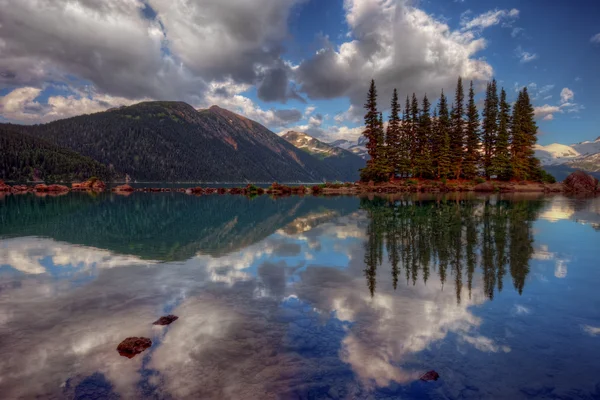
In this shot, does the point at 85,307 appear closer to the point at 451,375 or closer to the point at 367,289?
the point at 367,289

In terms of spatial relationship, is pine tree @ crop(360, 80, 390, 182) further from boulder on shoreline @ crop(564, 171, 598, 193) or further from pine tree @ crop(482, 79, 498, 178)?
boulder on shoreline @ crop(564, 171, 598, 193)

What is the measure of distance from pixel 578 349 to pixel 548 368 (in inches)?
57.5

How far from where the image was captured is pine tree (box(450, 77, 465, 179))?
86938 millimetres

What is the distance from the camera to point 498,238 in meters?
20.4

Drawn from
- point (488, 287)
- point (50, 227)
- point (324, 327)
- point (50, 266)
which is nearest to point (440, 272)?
point (488, 287)

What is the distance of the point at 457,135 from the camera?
3457 inches

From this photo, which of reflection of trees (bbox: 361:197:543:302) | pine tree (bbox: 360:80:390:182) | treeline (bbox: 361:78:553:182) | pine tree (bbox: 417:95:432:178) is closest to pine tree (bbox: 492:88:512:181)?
treeline (bbox: 361:78:553:182)

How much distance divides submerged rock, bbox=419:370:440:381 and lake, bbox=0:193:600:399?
98 mm

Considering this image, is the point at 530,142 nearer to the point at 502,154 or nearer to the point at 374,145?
the point at 502,154

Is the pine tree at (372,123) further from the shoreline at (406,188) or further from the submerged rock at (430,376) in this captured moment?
the submerged rock at (430,376)

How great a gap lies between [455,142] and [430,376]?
91.9 meters

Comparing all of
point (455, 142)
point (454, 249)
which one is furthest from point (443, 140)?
point (454, 249)

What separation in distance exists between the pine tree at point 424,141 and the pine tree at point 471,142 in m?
9.82

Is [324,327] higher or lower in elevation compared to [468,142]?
lower
